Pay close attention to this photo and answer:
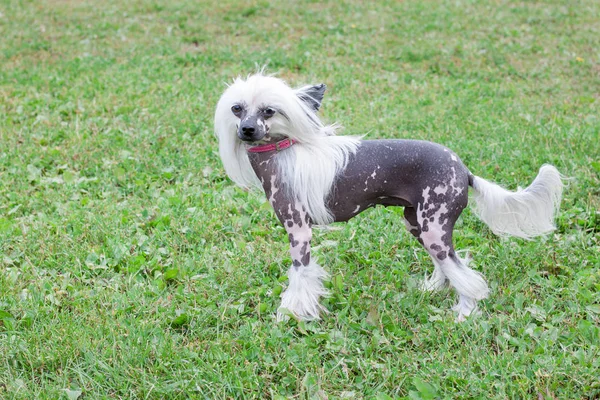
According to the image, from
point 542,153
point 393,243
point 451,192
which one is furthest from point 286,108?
point 542,153

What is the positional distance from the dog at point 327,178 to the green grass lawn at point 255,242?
12.8 inches

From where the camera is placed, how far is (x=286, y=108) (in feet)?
10.9

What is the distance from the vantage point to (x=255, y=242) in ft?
15.6

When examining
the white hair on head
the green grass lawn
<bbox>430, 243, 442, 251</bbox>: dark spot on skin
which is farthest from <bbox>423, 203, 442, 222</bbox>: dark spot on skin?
the green grass lawn

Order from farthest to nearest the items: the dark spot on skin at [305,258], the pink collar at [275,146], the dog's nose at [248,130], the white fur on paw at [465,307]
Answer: the white fur on paw at [465,307]
the dark spot on skin at [305,258]
the pink collar at [275,146]
the dog's nose at [248,130]

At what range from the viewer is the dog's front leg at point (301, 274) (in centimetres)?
356

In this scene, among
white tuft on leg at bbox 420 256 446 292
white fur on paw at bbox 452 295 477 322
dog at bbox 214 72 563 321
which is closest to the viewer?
dog at bbox 214 72 563 321

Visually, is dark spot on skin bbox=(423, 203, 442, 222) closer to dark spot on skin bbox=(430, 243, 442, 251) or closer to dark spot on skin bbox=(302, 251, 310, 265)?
dark spot on skin bbox=(430, 243, 442, 251)

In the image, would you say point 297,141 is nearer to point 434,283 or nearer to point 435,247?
point 435,247

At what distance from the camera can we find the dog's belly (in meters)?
3.46

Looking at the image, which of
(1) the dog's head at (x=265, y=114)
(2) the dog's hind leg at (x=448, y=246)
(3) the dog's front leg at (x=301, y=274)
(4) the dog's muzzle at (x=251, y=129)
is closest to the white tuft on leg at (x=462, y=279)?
(2) the dog's hind leg at (x=448, y=246)

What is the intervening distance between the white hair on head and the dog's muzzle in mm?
77

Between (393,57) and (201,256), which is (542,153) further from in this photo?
(393,57)

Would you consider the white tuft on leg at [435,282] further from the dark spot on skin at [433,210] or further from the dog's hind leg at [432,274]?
the dark spot on skin at [433,210]
